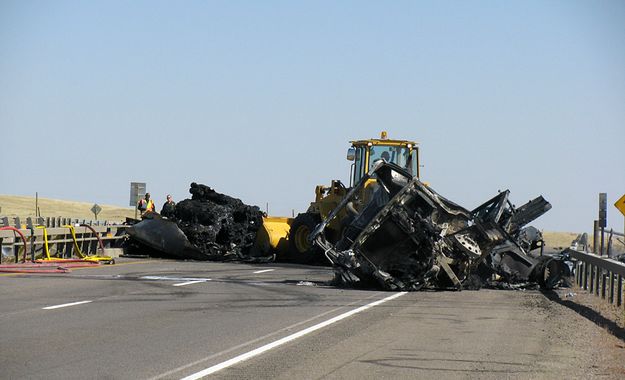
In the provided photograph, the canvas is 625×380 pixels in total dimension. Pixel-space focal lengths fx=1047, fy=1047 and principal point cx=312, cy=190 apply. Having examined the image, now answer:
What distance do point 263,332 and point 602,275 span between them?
10868mm

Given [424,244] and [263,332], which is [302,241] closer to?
[424,244]

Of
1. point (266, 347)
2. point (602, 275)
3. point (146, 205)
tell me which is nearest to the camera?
point (266, 347)

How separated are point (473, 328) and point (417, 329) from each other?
884 mm

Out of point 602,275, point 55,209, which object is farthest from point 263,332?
point 55,209

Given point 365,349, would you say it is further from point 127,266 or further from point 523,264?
point 127,266

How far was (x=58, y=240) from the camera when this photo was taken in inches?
1155

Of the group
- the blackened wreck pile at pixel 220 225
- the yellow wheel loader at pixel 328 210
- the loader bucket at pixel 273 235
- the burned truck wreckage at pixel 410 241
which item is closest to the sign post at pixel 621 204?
the burned truck wreckage at pixel 410 241

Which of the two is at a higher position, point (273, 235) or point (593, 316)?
point (273, 235)

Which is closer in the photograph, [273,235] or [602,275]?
[602,275]

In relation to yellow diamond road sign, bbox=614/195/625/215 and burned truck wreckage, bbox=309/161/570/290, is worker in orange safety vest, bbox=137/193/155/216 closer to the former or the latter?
burned truck wreckage, bbox=309/161/570/290

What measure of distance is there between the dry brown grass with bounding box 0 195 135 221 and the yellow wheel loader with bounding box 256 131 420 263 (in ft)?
192

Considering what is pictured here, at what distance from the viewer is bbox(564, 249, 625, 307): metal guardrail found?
18.5 m

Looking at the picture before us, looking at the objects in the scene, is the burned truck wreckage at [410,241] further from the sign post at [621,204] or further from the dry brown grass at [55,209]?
→ the dry brown grass at [55,209]

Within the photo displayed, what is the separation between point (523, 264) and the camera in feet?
77.6
